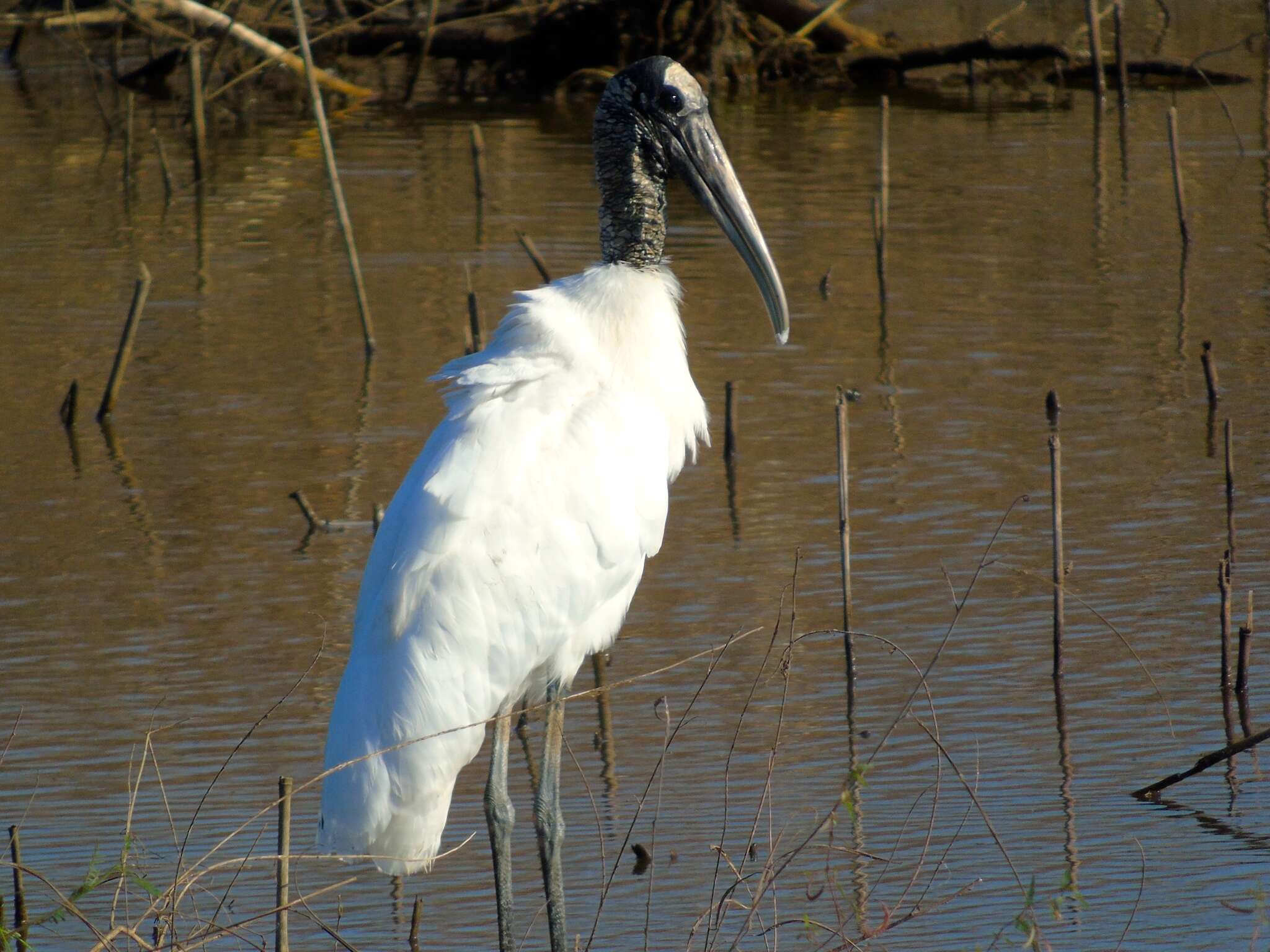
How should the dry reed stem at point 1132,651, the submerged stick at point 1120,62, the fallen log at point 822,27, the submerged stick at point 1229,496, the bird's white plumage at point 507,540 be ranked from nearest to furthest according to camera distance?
1. the bird's white plumage at point 507,540
2. the dry reed stem at point 1132,651
3. the submerged stick at point 1229,496
4. the submerged stick at point 1120,62
5. the fallen log at point 822,27

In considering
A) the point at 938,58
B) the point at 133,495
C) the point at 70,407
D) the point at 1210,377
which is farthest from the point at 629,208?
the point at 938,58

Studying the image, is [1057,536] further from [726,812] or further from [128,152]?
[128,152]

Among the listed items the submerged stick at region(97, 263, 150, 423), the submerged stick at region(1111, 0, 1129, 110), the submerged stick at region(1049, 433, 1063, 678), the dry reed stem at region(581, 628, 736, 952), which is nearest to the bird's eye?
the dry reed stem at region(581, 628, 736, 952)

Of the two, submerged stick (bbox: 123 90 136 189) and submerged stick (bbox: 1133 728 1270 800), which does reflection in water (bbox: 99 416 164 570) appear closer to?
submerged stick (bbox: 1133 728 1270 800)

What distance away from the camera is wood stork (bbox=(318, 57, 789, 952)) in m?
4.27

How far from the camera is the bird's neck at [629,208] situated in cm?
518

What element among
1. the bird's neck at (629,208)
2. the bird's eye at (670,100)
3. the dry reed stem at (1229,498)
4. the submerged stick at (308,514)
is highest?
the bird's eye at (670,100)

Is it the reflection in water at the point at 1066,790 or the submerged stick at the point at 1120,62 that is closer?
the reflection in water at the point at 1066,790

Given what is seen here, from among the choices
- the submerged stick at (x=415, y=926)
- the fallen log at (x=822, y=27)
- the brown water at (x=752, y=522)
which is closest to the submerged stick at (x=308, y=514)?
the brown water at (x=752, y=522)

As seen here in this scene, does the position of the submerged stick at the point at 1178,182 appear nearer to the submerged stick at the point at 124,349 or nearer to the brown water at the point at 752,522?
the brown water at the point at 752,522

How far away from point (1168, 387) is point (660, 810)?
5.55 metres

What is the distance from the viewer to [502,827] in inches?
Result: 189

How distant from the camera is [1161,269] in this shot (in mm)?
12656

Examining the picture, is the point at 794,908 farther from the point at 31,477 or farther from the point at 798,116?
the point at 798,116
